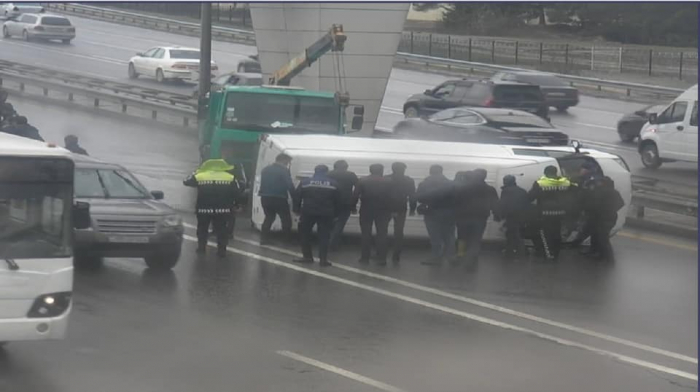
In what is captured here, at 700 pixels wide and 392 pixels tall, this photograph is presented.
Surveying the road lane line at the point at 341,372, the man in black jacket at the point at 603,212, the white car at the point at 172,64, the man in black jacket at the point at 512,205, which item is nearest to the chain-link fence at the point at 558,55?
the white car at the point at 172,64

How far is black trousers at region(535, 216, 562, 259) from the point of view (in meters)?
18.6

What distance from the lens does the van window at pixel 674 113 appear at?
29.5 metres

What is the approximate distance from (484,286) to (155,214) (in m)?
4.66

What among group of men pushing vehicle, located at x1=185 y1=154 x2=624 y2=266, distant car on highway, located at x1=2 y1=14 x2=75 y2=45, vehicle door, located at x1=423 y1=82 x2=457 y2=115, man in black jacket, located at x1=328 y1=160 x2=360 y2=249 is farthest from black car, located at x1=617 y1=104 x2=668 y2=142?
distant car on highway, located at x1=2 y1=14 x2=75 y2=45

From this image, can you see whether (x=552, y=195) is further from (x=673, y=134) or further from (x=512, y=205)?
(x=673, y=134)

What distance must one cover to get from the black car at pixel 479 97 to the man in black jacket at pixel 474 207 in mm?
18271

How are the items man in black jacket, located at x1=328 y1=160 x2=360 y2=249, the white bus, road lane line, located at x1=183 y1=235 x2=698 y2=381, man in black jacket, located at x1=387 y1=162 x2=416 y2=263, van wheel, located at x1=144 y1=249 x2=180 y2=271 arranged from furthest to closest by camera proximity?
man in black jacket, located at x1=328 y1=160 x2=360 y2=249 < man in black jacket, located at x1=387 y1=162 x2=416 y2=263 < van wheel, located at x1=144 y1=249 x2=180 y2=271 < road lane line, located at x1=183 y1=235 x2=698 y2=381 < the white bus

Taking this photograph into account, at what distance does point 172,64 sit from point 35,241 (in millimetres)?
37721

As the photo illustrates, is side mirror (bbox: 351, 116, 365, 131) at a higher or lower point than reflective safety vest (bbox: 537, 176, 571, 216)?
higher

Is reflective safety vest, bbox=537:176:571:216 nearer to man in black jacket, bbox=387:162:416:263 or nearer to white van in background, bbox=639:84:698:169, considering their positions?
man in black jacket, bbox=387:162:416:263

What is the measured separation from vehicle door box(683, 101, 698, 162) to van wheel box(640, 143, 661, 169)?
34.7 inches

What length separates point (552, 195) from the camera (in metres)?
18.4

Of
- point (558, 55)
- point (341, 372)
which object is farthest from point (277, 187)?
point (558, 55)

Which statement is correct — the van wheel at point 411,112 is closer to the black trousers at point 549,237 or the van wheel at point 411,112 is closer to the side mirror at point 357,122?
the side mirror at point 357,122
